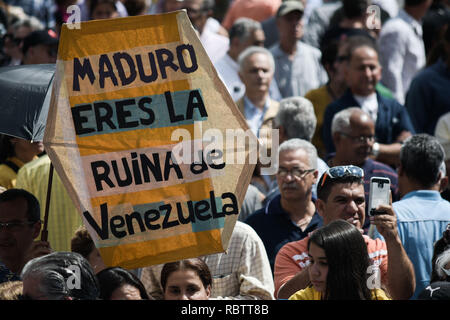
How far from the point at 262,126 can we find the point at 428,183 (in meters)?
2.56

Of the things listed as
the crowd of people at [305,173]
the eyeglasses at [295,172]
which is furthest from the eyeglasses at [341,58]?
the eyeglasses at [295,172]

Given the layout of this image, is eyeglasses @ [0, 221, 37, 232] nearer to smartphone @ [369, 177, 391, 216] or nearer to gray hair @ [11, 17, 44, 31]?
smartphone @ [369, 177, 391, 216]

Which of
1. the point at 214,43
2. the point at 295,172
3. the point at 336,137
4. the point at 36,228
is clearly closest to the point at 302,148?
the point at 295,172

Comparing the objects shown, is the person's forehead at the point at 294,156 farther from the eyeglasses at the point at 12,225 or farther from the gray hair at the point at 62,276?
the gray hair at the point at 62,276

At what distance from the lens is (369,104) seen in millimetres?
8758

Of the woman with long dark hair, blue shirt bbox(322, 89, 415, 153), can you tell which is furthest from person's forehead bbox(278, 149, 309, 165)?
the woman with long dark hair

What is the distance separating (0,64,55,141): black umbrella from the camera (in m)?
5.80

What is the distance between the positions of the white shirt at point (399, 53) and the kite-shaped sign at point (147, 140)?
17.6 ft

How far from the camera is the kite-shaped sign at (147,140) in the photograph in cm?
541

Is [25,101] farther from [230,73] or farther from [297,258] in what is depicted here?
[230,73]

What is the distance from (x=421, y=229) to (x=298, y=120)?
212 cm

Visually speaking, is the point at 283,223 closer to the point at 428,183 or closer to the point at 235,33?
the point at 428,183

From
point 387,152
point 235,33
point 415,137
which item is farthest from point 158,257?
point 235,33

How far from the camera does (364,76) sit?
877cm
